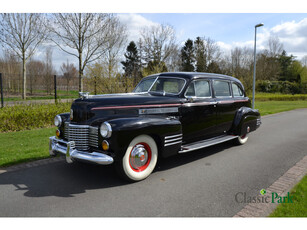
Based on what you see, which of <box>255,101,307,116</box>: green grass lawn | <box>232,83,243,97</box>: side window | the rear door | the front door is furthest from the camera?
<box>255,101,307,116</box>: green grass lawn

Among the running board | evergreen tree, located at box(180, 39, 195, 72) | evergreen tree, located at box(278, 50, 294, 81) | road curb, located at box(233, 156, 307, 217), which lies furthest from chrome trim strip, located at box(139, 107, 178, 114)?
evergreen tree, located at box(278, 50, 294, 81)

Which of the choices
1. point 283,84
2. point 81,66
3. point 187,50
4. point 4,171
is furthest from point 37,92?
point 283,84

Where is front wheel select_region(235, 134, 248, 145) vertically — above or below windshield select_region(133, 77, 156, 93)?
below

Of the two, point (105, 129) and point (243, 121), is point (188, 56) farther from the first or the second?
point (105, 129)

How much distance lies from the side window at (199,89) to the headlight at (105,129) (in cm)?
209

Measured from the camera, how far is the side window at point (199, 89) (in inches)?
201

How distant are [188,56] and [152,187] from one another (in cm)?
3975

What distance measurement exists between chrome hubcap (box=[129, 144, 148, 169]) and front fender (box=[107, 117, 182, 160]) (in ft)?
0.82

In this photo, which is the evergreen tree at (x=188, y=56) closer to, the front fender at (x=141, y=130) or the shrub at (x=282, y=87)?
the shrub at (x=282, y=87)

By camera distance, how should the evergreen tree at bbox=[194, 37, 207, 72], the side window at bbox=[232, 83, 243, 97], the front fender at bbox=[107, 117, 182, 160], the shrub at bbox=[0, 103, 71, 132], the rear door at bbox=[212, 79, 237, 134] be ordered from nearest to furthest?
the front fender at bbox=[107, 117, 182, 160], the rear door at bbox=[212, 79, 237, 134], the side window at bbox=[232, 83, 243, 97], the shrub at bbox=[0, 103, 71, 132], the evergreen tree at bbox=[194, 37, 207, 72]

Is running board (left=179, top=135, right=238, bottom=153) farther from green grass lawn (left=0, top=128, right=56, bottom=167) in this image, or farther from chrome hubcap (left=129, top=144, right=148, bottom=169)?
green grass lawn (left=0, top=128, right=56, bottom=167)

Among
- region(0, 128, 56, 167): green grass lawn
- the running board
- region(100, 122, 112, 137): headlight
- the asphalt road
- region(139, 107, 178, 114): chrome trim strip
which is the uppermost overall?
region(139, 107, 178, 114): chrome trim strip

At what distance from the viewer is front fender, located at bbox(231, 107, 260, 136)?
6.11 meters

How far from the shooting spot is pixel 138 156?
155 inches
